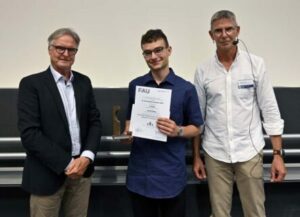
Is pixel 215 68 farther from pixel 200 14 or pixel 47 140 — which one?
pixel 47 140

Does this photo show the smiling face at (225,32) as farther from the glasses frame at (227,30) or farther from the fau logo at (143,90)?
the fau logo at (143,90)

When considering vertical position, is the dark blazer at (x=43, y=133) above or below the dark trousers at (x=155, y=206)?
above

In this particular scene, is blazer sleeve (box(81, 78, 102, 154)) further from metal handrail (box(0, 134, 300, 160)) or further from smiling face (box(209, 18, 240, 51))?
smiling face (box(209, 18, 240, 51))

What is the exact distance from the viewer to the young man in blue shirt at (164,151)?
4.66 feet

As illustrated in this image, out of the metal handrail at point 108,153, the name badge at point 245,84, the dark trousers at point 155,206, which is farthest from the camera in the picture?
the metal handrail at point 108,153

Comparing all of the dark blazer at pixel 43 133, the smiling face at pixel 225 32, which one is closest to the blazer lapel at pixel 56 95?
the dark blazer at pixel 43 133

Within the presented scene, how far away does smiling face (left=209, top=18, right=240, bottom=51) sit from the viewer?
1.55 m

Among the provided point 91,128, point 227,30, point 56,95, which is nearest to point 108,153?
point 91,128

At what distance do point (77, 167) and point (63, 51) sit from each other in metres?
0.55

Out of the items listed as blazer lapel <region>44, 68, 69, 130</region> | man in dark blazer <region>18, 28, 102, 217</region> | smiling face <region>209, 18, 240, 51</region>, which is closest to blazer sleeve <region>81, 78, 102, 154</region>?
man in dark blazer <region>18, 28, 102, 217</region>

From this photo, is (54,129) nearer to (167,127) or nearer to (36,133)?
(36,133)

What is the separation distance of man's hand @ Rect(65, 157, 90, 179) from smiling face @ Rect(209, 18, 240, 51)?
2.98 ft

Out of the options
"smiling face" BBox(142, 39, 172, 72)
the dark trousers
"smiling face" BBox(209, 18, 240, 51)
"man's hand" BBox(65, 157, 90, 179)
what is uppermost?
"smiling face" BBox(209, 18, 240, 51)

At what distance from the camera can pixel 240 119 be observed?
1.62m
